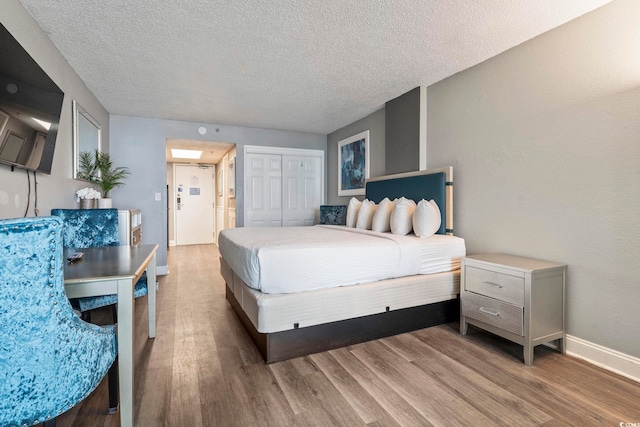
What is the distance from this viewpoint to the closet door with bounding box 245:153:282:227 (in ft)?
17.6

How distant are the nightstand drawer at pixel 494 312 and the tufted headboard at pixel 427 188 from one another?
0.88 metres

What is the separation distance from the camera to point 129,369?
1.34 m

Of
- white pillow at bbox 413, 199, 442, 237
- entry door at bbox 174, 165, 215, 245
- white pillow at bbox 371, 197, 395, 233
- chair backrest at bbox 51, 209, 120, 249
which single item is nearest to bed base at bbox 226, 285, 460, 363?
white pillow at bbox 413, 199, 442, 237

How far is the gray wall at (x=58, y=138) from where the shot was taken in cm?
193

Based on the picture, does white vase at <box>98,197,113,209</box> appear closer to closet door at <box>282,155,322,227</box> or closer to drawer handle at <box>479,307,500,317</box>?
closet door at <box>282,155,322,227</box>

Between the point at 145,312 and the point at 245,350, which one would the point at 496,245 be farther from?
the point at 145,312

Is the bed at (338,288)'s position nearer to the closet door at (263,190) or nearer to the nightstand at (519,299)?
the nightstand at (519,299)

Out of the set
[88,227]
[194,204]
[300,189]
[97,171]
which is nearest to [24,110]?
[88,227]

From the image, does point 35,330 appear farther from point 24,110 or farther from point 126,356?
point 24,110

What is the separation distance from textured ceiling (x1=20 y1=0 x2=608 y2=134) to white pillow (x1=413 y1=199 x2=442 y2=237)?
139 cm

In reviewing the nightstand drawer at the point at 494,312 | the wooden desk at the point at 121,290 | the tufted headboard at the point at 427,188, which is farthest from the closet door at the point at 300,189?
the wooden desk at the point at 121,290

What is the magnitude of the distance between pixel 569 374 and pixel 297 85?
3439mm

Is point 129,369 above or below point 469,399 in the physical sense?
above

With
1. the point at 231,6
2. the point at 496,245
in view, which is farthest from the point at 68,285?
the point at 496,245
